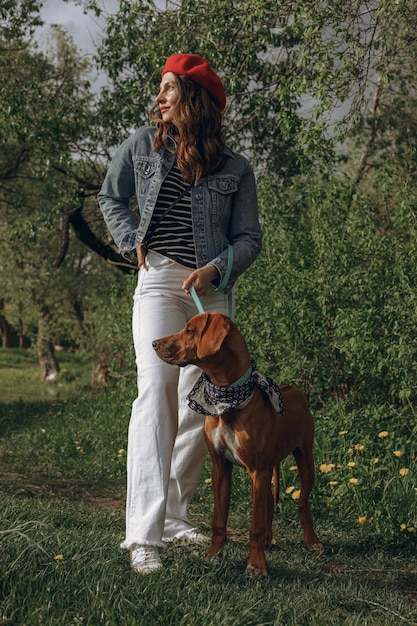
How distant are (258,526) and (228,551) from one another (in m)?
0.49

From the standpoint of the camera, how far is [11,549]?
328 centimetres

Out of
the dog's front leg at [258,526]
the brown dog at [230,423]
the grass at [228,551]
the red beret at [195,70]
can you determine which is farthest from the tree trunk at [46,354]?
the dog's front leg at [258,526]

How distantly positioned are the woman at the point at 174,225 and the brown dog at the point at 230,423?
0.84ft

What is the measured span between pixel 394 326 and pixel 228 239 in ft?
6.67

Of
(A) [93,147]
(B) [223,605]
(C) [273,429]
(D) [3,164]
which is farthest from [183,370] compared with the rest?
(D) [3,164]

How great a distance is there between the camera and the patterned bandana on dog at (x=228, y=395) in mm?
3658

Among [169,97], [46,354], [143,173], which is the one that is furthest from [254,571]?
[46,354]

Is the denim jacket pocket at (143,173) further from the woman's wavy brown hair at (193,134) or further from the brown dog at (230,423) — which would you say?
the brown dog at (230,423)

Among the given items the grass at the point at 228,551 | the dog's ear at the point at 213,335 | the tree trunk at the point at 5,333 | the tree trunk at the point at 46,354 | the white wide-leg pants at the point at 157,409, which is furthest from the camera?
the tree trunk at the point at 5,333

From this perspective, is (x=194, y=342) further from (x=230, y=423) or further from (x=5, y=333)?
(x=5, y=333)

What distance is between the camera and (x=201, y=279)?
3.92 meters

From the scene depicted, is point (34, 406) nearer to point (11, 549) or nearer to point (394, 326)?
point (394, 326)

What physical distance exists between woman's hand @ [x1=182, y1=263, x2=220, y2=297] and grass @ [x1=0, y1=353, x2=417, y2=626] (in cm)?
128

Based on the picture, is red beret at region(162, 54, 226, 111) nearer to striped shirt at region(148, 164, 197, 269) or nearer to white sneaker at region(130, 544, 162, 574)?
striped shirt at region(148, 164, 197, 269)
